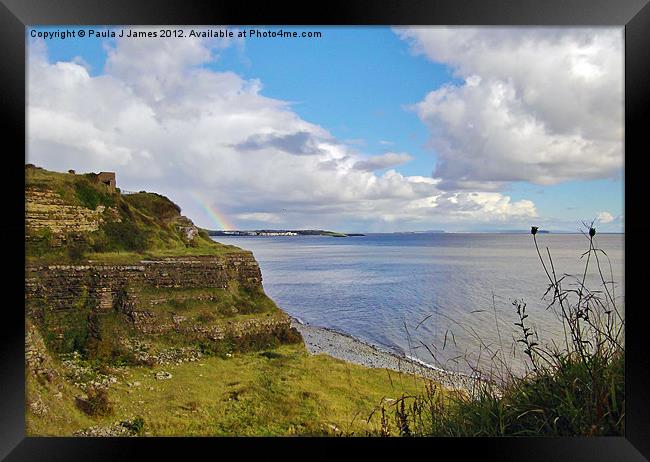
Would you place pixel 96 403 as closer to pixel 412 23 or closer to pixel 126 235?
pixel 126 235

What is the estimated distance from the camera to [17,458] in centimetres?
192

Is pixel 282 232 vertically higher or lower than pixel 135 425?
higher

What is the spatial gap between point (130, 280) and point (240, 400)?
0.99 metres

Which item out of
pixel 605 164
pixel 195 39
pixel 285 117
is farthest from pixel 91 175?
pixel 605 164

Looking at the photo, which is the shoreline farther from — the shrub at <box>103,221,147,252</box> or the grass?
the shrub at <box>103,221,147,252</box>

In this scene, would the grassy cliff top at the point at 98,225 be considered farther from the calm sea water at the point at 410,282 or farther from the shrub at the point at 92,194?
the calm sea water at the point at 410,282

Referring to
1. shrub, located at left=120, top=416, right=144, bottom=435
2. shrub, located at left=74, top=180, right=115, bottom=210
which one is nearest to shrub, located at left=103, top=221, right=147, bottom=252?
shrub, located at left=74, top=180, right=115, bottom=210

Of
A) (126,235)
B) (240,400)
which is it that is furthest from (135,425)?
(126,235)

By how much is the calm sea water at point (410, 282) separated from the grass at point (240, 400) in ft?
1.11

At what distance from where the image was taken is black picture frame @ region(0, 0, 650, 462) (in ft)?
5.98

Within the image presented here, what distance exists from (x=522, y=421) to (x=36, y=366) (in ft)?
8.11

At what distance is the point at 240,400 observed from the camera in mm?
2391

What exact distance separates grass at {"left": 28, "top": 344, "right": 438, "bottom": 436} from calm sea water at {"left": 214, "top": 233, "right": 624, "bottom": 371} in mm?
339

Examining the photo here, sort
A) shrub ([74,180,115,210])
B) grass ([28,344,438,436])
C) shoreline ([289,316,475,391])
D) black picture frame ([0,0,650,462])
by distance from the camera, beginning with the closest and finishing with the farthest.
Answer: black picture frame ([0,0,650,462]) < grass ([28,344,438,436]) < shrub ([74,180,115,210]) < shoreline ([289,316,475,391])
